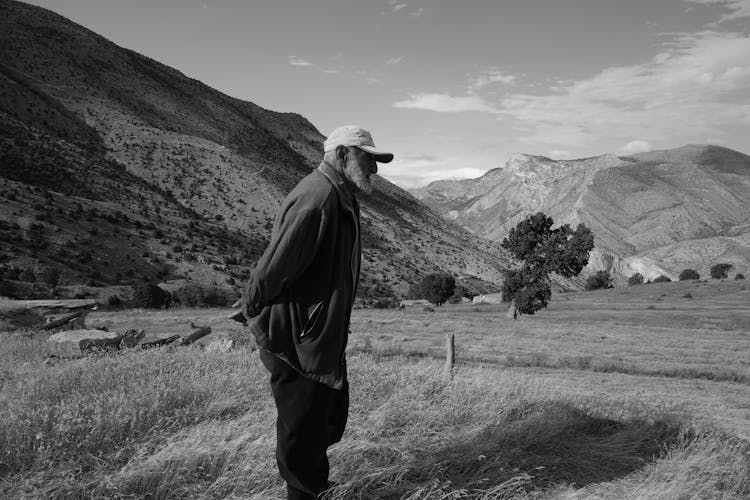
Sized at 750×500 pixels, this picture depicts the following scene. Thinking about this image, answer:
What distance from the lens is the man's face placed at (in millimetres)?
3164

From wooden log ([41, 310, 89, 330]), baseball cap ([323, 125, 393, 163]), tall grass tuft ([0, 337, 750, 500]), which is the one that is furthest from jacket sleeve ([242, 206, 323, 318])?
wooden log ([41, 310, 89, 330])

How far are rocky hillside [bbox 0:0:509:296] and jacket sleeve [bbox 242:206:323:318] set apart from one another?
4796 cm

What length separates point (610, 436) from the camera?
515 centimetres

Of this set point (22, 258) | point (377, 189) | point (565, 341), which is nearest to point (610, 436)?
point (565, 341)

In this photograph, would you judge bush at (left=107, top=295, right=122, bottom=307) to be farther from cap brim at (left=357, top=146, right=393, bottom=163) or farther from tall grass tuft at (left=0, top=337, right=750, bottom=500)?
cap brim at (left=357, top=146, right=393, bottom=163)

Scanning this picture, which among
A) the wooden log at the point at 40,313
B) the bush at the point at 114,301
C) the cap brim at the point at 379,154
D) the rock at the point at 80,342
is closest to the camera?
the cap brim at the point at 379,154

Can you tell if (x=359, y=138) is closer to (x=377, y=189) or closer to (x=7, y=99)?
(x=7, y=99)

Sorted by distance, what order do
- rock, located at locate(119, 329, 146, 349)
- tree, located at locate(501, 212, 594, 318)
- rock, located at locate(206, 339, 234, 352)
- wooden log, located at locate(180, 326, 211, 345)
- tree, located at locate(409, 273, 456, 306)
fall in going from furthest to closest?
tree, located at locate(409, 273, 456, 306) → tree, located at locate(501, 212, 594, 318) → wooden log, located at locate(180, 326, 211, 345) → rock, located at locate(119, 329, 146, 349) → rock, located at locate(206, 339, 234, 352)

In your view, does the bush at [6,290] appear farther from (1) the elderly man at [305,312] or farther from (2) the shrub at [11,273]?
(1) the elderly man at [305,312]

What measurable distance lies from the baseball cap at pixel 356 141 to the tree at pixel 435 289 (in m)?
67.5

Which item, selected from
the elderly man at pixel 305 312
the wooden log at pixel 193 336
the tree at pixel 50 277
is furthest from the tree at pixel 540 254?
the tree at pixel 50 277

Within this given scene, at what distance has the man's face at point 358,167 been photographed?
10.4ft

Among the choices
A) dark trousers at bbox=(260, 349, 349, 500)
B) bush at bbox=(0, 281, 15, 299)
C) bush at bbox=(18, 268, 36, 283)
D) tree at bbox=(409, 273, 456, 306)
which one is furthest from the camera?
tree at bbox=(409, 273, 456, 306)

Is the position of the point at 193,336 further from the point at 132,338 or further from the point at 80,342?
the point at 80,342
